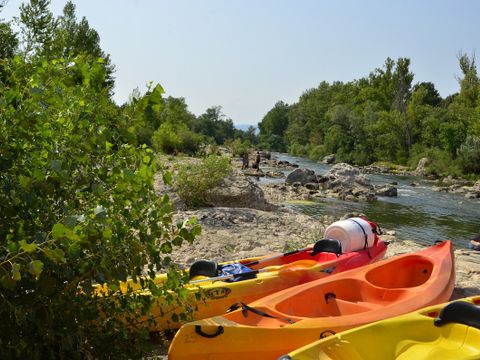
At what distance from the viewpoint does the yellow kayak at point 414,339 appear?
3.41 meters

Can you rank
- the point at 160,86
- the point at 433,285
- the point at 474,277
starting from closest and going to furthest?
the point at 160,86 < the point at 433,285 < the point at 474,277

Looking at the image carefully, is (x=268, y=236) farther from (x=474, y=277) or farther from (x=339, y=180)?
(x=339, y=180)

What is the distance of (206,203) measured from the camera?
10.5 metres

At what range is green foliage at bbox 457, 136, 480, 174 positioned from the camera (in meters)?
29.4

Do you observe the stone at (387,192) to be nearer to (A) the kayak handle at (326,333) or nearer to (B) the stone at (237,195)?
(B) the stone at (237,195)

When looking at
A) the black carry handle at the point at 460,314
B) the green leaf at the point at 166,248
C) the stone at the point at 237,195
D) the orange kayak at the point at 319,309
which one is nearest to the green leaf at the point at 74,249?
the green leaf at the point at 166,248

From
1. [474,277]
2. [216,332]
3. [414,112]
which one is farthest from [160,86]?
[414,112]

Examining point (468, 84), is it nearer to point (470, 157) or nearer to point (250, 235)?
point (470, 157)

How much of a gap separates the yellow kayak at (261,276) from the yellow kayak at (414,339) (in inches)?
44.3

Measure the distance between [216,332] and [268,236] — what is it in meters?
5.13

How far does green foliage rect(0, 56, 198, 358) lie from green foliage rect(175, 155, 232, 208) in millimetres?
7860

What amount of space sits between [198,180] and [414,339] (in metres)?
7.29

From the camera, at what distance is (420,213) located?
16078mm

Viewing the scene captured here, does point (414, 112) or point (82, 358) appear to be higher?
point (414, 112)
